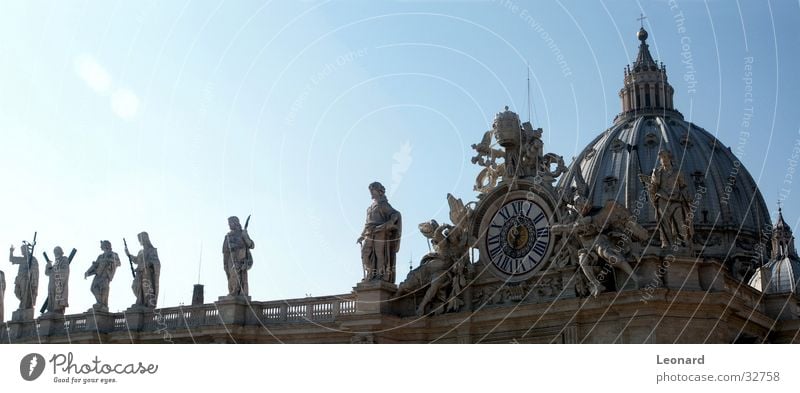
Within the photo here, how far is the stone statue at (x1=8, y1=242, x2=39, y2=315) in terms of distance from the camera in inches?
1721

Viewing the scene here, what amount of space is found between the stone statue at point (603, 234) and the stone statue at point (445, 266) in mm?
4109

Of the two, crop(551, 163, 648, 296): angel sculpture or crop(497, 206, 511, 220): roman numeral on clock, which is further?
crop(497, 206, 511, 220): roman numeral on clock

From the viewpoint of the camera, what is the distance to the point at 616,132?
334 ft

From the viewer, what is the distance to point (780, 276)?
219ft

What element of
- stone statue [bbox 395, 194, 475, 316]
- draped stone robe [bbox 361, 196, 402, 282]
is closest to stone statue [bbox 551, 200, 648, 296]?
stone statue [bbox 395, 194, 475, 316]

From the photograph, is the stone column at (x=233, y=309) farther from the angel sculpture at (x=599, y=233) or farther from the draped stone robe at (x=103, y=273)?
the angel sculpture at (x=599, y=233)

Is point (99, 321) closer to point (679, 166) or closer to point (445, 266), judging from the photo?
point (445, 266)

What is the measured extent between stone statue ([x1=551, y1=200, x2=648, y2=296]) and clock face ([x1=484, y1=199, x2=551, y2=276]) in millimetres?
1491

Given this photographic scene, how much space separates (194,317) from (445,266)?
9.37 metres

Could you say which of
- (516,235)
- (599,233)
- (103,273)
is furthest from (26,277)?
(599,233)

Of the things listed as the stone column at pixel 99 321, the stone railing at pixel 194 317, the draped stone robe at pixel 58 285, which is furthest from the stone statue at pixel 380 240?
the draped stone robe at pixel 58 285

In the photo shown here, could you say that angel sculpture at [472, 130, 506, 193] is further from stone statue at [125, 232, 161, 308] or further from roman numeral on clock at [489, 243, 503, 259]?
stone statue at [125, 232, 161, 308]
